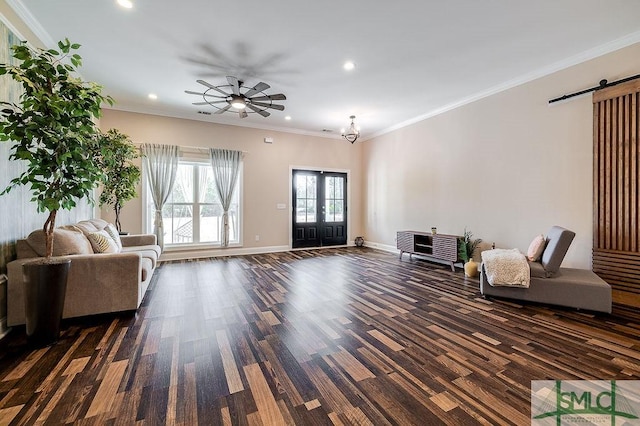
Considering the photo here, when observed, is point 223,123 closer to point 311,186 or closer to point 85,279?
point 311,186

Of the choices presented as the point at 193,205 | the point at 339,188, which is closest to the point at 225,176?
the point at 193,205

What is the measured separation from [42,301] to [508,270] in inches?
189

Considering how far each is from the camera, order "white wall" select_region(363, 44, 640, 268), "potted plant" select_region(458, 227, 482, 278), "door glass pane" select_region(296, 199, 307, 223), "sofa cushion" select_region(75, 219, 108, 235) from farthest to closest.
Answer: "door glass pane" select_region(296, 199, 307, 223), "potted plant" select_region(458, 227, 482, 278), "white wall" select_region(363, 44, 640, 268), "sofa cushion" select_region(75, 219, 108, 235)

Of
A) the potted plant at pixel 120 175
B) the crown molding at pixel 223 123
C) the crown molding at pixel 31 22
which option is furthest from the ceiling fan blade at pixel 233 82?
the crown molding at pixel 223 123

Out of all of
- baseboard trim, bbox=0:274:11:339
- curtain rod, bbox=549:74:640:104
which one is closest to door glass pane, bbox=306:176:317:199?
curtain rod, bbox=549:74:640:104

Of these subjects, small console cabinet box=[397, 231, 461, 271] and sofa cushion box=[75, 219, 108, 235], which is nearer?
sofa cushion box=[75, 219, 108, 235]

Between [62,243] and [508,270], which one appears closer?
[62,243]

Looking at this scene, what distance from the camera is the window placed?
19.5 feet

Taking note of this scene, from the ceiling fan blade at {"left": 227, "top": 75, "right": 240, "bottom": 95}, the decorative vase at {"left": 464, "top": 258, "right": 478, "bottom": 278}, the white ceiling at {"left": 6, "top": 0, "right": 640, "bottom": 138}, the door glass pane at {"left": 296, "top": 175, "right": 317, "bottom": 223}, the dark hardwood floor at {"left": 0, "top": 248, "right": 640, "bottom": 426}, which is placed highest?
the white ceiling at {"left": 6, "top": 0, "right": 640, "bottom": 138}

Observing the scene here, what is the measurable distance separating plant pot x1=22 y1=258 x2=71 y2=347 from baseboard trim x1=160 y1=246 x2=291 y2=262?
11.8 ft

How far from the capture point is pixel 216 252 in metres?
6.31

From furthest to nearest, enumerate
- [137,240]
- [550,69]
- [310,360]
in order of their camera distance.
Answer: [137,240], [550,69], [310,360]

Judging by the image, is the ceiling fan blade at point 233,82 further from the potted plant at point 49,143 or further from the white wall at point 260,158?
the white wall at point 260,158

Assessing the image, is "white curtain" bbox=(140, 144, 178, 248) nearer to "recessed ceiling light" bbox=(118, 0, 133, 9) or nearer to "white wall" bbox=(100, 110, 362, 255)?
"white wall" bbox=(100, 110, 362, 255)
